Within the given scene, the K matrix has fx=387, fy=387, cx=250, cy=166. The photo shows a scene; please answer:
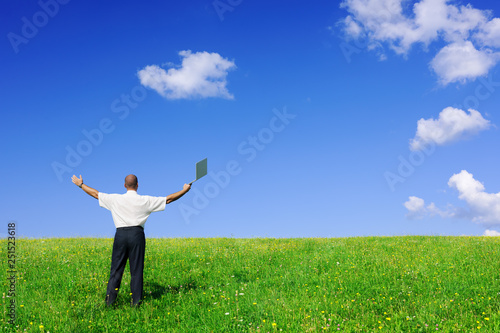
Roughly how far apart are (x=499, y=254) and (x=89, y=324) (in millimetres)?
13858

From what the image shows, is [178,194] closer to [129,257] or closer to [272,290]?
[129,257]

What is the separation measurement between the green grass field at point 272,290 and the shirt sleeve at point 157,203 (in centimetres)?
245

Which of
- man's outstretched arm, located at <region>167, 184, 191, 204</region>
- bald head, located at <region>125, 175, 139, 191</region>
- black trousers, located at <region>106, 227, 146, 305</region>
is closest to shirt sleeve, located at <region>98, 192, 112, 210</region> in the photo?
bald head, located at <region>125, 175, 139, 191</region>

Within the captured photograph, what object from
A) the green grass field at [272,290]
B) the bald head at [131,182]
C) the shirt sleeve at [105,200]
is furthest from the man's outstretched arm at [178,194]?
the green grass field at [272,290]

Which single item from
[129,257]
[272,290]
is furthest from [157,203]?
[272,290]

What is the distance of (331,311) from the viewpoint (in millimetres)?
9008

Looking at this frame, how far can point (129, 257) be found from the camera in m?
9.53

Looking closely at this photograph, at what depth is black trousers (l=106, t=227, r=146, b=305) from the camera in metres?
9.43

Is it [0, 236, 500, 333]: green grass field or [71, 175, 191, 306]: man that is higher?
[71, 175, 191, 306]: man

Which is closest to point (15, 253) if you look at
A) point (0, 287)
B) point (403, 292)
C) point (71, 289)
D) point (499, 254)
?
point (0, 287)

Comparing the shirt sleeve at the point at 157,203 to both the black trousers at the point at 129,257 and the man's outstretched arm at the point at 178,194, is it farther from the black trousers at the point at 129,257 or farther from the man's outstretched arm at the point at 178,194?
the black trousers at the point at 129,257

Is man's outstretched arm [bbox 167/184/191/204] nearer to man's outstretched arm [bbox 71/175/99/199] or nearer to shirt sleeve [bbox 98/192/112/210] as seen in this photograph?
shirt sleeve [bbox 98/192/112/210]

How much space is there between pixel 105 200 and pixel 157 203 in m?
1.32

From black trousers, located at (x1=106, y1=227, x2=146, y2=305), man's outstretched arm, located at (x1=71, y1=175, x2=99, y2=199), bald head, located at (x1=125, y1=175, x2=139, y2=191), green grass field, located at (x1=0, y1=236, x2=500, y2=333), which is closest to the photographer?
green grass field, located at (x1=0, y1=236, x2=500, y2=333)
